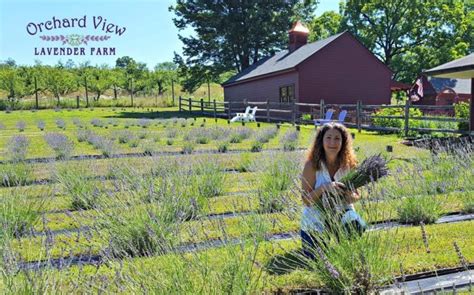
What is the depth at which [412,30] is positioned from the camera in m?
34.7

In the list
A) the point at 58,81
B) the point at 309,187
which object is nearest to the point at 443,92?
the point at 309,187

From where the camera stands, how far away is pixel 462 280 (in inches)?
122

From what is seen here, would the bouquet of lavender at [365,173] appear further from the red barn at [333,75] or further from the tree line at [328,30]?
the tree line at [328,30]

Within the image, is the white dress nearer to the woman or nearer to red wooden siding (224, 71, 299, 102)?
the woman

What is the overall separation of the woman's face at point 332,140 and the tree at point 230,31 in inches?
1312

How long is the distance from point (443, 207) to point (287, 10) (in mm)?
34010

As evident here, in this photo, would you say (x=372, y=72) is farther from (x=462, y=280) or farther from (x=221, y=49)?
(x=462, y=280)

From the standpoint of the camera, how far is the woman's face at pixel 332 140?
11.9 feet

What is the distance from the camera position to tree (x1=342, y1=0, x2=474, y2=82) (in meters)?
33.6

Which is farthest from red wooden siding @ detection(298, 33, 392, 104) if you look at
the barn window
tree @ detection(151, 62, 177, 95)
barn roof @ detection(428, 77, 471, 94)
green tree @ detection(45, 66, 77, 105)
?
tree @ detection(151, 62, 177, 95)

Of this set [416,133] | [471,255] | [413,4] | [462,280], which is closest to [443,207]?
[471,255]

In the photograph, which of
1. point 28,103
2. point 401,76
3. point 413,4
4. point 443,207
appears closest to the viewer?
point 443,207

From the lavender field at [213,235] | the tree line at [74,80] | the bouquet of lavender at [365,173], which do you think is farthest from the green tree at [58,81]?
the bouquet of lavender at [365,173]

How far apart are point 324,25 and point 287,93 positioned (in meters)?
16.9
